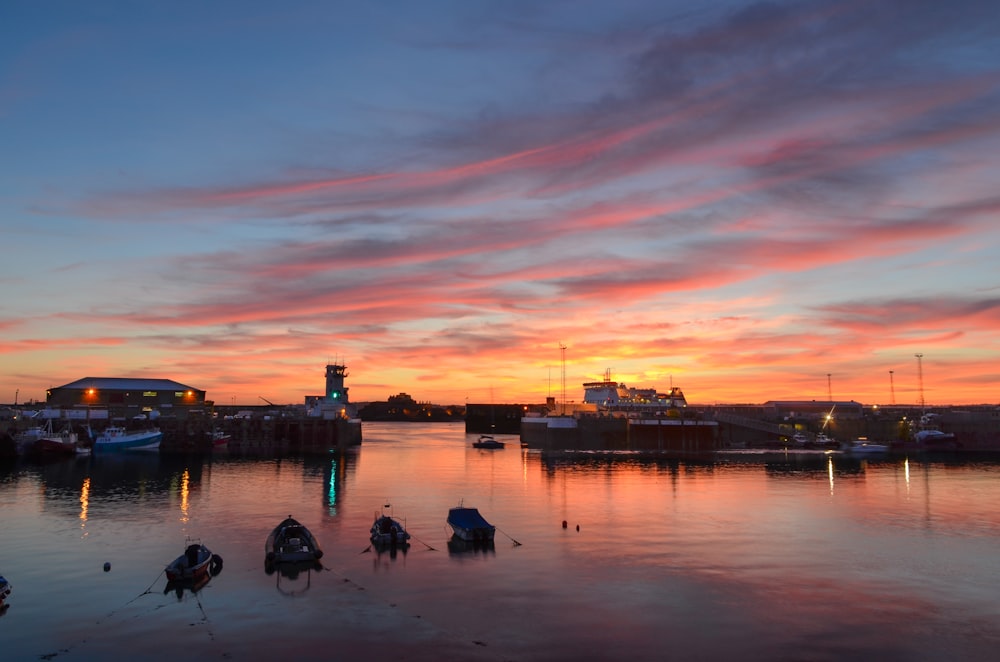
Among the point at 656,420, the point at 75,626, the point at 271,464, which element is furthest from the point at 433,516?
the point at 656,420

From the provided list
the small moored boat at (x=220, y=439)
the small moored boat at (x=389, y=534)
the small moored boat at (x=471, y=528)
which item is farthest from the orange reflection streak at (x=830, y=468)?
the small moored boat at (x=220, y=439)

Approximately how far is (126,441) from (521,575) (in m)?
126

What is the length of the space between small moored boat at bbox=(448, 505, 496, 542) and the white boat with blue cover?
109175mm

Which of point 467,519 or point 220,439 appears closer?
point 467,519

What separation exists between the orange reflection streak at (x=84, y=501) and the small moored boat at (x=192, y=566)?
75.6ft

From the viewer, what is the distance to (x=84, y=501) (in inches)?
3147

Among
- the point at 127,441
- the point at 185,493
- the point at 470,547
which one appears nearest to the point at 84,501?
the point at 185,493

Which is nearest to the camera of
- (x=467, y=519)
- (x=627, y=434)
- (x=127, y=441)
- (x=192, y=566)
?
(x=192, y=566)

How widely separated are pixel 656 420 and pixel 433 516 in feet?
389

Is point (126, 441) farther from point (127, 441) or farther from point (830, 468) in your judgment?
point (830, 468)

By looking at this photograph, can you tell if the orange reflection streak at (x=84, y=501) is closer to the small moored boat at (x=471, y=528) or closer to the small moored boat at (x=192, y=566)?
the small moored boat at (x=192, y=566)

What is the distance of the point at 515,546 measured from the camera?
196 ft

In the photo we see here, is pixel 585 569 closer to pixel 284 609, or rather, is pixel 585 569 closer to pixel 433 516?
pixel 284 609

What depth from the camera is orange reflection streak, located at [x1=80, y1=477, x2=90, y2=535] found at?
67875 mm
